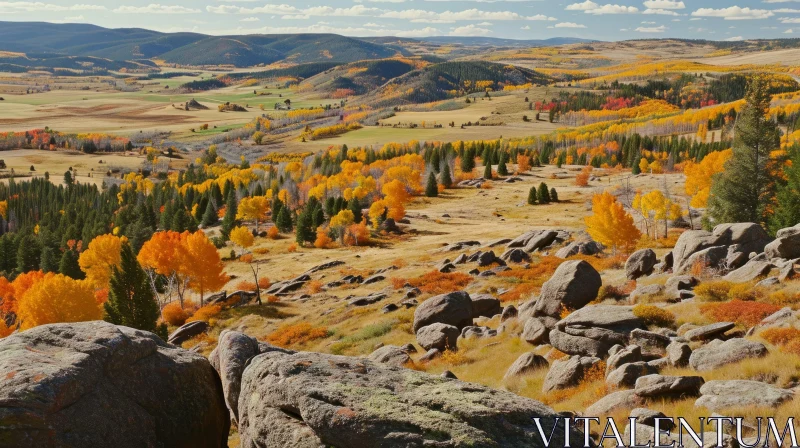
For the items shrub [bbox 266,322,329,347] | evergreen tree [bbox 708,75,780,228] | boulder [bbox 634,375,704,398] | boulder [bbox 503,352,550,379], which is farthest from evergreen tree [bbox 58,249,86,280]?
boulder [bbox 634,375,704,398]

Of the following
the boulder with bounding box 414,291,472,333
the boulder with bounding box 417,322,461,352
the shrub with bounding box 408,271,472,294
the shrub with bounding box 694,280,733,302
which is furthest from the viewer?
the shrub with bounding box 408,271,472,294

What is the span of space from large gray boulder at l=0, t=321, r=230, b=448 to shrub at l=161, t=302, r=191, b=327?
71559mm

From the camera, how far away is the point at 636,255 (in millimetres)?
48938

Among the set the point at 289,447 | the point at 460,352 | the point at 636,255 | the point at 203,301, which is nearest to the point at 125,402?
the point at 289,447

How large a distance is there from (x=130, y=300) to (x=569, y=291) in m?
48.1

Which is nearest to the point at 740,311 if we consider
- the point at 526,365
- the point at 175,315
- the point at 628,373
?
the point at 628,373

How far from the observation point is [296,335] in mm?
59875

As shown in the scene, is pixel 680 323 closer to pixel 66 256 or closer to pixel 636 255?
pixel 636 255

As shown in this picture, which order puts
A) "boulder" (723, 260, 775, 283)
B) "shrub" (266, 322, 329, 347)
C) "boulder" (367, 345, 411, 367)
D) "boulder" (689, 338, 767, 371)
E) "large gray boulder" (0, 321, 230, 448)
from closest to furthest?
"large gray boulder" (0, 321, 230, 448)
"boulder" (689, 338, 767, 371)
"boulder" (367, 345, 411, 367)
"boulder" (723, 260, 775, 283)
"shrub" (266, 322, 329, 347)

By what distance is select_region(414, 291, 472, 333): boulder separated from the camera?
4616 centimetres

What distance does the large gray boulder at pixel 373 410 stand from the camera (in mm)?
13023

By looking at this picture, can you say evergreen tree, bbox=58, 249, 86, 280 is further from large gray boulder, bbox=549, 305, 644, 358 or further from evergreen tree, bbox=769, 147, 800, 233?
evergreen tree, bbox=769, 147, 800, 233

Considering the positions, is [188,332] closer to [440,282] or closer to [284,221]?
[440,282]

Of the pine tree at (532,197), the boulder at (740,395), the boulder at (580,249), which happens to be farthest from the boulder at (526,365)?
the pine tree at (532,197)
